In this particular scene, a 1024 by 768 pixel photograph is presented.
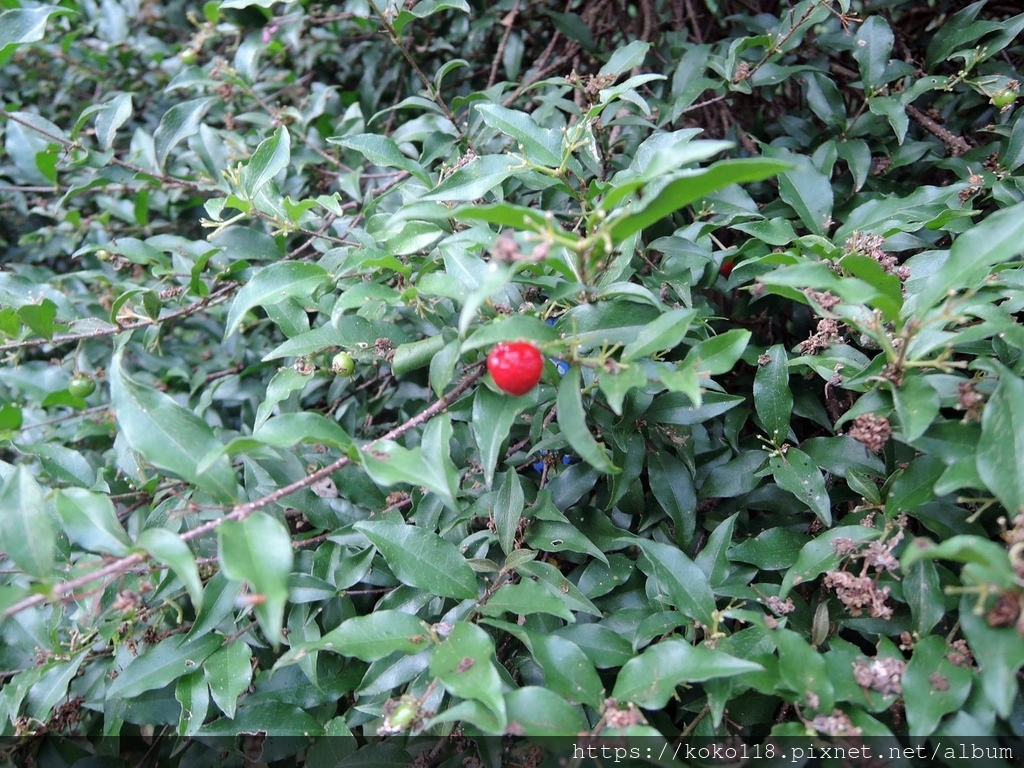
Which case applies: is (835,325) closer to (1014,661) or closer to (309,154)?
(1014,661)

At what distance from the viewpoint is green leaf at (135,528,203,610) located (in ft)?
3.38

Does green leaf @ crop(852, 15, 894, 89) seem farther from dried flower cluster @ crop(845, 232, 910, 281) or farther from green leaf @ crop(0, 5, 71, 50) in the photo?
green leaf @ crop(0, 5, 71, 50)

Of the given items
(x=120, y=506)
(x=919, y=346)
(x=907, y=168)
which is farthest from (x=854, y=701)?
(x=120, y=506)

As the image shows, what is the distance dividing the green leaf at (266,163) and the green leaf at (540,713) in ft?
4.33

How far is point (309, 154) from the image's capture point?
2.45 m

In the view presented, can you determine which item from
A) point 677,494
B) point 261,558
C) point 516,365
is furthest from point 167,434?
point 677,494

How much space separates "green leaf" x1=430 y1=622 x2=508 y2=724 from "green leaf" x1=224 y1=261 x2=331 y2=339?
80 centimetres

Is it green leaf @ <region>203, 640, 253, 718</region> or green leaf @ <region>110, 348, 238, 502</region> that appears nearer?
green leaf @ <region>110, 348, 238, 502</region>

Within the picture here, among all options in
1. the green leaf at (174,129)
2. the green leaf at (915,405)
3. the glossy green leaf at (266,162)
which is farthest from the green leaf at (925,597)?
the green leaf at (174,129)

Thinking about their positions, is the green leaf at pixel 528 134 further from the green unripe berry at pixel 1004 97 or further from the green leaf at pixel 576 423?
the green unripe berry at pixel 1004 97

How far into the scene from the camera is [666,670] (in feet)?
3.78

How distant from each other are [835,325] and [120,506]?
1.94 meters

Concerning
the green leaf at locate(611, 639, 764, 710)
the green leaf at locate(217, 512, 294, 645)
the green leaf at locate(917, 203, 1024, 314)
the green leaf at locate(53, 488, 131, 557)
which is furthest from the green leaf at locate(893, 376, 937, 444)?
the green leaf at locate(53, 488, 131, 557)

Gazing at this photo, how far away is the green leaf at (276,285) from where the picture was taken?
1472mm
